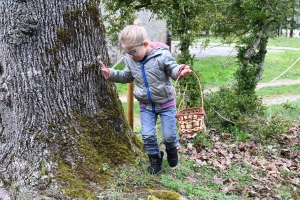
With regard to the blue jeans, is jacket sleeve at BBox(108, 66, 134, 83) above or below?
above

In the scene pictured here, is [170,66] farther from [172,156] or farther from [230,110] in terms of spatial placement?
[230,110]

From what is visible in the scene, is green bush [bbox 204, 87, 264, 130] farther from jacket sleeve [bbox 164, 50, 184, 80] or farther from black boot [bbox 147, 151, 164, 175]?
jacket sleeve [bbox 164, 50, 184, 80]

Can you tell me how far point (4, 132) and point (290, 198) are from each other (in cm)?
331

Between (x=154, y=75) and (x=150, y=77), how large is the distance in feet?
0.15

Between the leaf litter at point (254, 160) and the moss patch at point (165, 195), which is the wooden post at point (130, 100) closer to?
the leaf litter at point (254, 160)

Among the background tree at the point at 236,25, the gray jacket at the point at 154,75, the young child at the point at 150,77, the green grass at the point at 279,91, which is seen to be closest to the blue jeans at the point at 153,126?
the young child at the point at 150,77

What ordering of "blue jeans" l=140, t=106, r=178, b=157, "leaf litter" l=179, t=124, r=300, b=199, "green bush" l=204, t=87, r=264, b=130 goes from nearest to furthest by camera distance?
"blue jeans" l=140, t=106, r=178, b=157 < "leaf litter" l=179, t=124, r=300, b=199 < "green bush" l=204, t=87, r=264, b=130

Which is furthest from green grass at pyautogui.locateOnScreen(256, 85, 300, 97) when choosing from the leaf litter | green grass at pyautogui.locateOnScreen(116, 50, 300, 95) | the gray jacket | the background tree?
the gray jacket

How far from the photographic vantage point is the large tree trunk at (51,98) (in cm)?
350

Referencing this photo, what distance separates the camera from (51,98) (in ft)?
11.9

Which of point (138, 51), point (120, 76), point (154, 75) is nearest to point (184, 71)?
point (154, 75)

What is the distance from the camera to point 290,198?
4.49 m

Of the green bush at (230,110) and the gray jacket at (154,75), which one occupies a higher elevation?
the gray jacket at (154,75)

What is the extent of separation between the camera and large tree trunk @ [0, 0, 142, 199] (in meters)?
3.50
